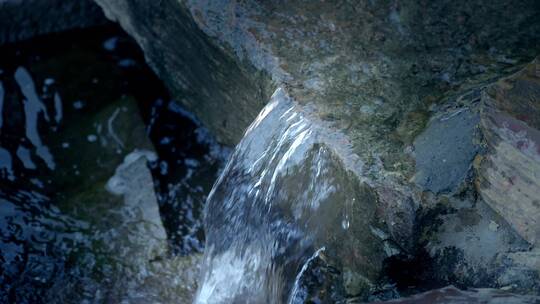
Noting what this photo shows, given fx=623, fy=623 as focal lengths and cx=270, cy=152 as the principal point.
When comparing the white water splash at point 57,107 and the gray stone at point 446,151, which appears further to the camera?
the white water splash at point 57,107

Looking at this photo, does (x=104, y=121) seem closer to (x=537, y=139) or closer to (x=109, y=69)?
(x=109, y=69)

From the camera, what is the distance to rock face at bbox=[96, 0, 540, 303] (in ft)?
3.76

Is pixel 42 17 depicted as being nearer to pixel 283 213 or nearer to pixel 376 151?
pixel 283 213

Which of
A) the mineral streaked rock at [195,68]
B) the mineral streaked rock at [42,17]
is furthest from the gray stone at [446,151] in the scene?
the mineral streaked rock at [42,17]

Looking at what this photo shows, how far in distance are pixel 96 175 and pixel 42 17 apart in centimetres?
84

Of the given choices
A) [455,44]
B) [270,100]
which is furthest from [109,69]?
[455,44]

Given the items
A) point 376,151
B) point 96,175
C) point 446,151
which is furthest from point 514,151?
point 96,175

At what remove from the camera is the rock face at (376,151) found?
3.76 feet

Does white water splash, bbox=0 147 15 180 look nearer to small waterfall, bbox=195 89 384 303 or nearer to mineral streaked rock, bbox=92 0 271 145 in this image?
mineral streaked rock, bbox=92 0 271 145

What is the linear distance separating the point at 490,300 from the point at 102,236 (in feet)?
4.54

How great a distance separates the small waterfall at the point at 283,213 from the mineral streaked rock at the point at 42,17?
4.42ft

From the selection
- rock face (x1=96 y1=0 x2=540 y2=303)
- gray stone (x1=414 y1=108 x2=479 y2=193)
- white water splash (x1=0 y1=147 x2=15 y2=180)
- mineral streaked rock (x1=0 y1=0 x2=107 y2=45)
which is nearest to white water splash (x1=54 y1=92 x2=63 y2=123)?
white water splash (x1=0 y1=147 x2=15 y2=180)

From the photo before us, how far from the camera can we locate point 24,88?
2.66 metres

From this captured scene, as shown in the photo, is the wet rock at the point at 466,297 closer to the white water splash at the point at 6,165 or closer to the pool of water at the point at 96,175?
the pool of water at the point at 96,175
